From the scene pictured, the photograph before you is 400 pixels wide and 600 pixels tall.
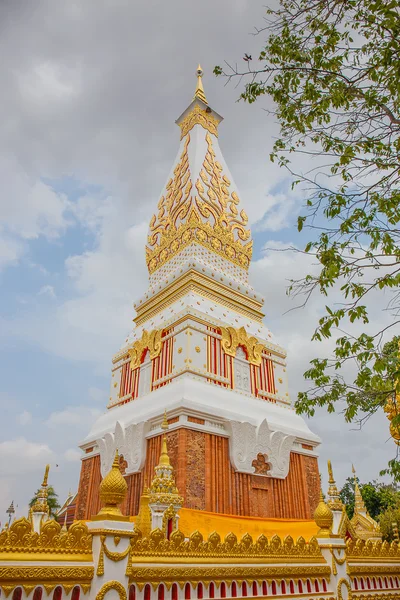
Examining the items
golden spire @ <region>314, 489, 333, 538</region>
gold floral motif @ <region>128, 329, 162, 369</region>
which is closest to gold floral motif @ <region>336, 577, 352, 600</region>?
golden spire @ <region>314, 489, 333, 538</region>

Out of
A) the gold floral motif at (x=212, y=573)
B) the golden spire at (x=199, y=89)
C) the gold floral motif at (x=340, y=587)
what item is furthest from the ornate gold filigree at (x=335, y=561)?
the golden spire at (x=199, y=89)

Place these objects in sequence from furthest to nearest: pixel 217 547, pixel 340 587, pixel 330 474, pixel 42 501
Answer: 1. pixel 42 501
2. pixel 330 474
3. pixel 340 587
4. pixel 217 547

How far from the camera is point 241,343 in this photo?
49.4 feet

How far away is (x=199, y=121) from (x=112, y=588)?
20726mm

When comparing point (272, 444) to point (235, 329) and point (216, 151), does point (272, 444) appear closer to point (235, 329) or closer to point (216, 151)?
point (235, 329)

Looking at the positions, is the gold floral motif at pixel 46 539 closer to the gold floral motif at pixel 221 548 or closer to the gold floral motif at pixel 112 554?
the gold floral motif at pixel 112 554

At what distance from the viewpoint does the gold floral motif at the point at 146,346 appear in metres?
14.9

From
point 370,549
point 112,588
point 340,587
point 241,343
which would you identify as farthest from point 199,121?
point 112,588

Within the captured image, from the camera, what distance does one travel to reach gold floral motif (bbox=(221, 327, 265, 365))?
14594 millimetres

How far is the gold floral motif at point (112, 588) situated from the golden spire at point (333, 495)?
20.2ft

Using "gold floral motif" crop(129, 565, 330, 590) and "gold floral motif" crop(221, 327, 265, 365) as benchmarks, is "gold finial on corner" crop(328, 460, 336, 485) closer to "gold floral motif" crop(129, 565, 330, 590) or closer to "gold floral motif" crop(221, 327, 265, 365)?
"gold floral motif" crop(129, 565, 330, 590)

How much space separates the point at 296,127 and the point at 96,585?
6.44m

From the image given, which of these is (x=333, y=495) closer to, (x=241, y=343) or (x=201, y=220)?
(x=241, y=343)

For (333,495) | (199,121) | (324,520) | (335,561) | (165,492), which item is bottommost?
(335,561)
